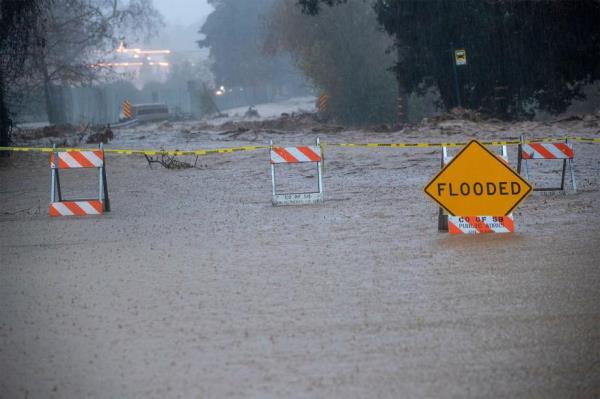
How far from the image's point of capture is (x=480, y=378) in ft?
17.9

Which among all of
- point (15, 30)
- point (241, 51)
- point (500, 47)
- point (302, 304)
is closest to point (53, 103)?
point (15, 30)

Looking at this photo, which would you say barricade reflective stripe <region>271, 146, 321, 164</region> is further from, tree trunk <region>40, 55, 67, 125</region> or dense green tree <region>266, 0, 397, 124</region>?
dense green tree <region>266, 0, 397, 124</region>

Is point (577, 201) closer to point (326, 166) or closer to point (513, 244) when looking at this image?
point (513, 244)

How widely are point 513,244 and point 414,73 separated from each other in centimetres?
2488

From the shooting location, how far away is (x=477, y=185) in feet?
35.3

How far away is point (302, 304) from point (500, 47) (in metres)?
26.4

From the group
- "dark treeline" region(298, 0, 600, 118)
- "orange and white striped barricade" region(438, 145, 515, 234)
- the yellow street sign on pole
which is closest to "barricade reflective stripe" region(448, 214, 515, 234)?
"orange and white striped barricade" region(438, 145, 515, 234)

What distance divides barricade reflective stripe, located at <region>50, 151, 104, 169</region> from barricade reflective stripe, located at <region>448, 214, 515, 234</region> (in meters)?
6.76

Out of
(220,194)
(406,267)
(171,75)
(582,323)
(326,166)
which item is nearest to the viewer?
(582,323)

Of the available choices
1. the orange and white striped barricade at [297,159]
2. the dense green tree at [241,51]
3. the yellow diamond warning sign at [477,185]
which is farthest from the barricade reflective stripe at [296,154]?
the dense green tree at [241,51]

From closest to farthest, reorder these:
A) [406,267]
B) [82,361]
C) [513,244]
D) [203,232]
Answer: [82,361], [406,267], [513,244], [203,232]

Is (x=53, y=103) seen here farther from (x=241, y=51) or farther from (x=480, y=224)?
(x=480, y=224)

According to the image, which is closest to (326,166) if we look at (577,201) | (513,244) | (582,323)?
(577,201)

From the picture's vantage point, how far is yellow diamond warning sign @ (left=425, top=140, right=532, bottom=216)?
10.7 m
